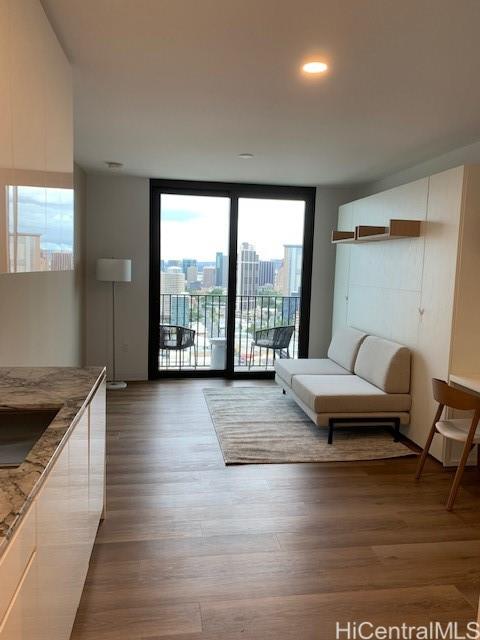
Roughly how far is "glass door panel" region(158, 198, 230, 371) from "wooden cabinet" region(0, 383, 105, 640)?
3947mm

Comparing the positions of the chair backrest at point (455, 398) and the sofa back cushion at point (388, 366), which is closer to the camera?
the chair backrest at point (455, 398)

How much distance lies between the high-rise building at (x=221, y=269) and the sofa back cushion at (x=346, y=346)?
1.66 metres

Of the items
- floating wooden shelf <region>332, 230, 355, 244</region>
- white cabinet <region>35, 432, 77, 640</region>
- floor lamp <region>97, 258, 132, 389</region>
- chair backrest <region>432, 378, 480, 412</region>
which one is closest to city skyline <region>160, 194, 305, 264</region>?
floor lamp <region>97, 258, 132, 389</region>

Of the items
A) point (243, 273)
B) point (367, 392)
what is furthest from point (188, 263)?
point (367, 392)

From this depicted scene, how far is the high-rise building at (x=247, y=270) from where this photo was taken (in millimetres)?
6402

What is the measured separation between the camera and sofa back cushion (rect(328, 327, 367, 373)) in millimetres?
5096

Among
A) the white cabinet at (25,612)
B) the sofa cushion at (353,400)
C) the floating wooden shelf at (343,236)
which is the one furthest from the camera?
the floating wooden shelf at (343,236)

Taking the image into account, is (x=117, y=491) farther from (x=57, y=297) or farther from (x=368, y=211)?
(x=368, y=211)

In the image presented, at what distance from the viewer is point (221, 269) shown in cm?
642

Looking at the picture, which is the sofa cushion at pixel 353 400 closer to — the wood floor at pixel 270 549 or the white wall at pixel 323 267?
the wood floor at pixel 270 549

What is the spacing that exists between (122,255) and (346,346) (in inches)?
118

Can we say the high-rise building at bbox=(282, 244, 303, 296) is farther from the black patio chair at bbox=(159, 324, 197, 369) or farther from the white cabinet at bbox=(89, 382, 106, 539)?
the white cabinet at bbox=(89, 382, 106, 539)

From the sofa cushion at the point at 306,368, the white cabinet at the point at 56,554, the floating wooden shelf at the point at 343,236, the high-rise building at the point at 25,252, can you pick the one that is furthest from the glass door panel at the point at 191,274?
the white cabinet at the point at 56,554

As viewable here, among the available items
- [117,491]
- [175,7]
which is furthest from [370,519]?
[175,7]
